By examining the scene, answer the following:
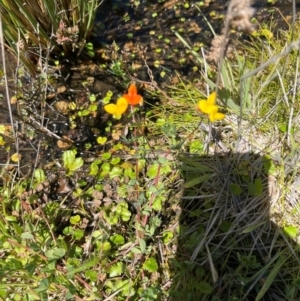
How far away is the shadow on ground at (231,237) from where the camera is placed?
1.58 meters

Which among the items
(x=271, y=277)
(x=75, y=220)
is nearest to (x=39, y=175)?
(x=75, y=220)

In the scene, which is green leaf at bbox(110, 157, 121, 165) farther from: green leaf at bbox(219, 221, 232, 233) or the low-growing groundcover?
green leaf at bbox(219, 221, 232, 233)

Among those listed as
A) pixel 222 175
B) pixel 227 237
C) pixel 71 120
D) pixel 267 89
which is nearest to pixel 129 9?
pixel 71 120

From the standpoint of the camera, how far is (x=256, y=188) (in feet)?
5.62

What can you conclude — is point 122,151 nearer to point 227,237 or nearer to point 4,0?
point 227,237

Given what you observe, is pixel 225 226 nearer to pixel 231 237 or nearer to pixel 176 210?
pixel 231 237

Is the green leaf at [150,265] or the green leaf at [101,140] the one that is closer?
the green leaf at [150,265]

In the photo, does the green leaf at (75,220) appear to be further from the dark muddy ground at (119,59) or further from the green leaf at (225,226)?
the green leaf at (225,226)

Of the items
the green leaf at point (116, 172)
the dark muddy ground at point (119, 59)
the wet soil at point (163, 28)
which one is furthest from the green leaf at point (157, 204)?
the wet soil at point (163, 28)

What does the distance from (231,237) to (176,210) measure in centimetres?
25

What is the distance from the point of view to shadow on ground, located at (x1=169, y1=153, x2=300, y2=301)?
5.17 feet

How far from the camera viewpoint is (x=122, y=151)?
Answer: 201 centimetres

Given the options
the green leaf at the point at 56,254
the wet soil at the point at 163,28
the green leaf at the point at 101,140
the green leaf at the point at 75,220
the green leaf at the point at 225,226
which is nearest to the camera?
the green leaf at the point at 56,254

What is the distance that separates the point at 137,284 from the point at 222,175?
0.55 m
